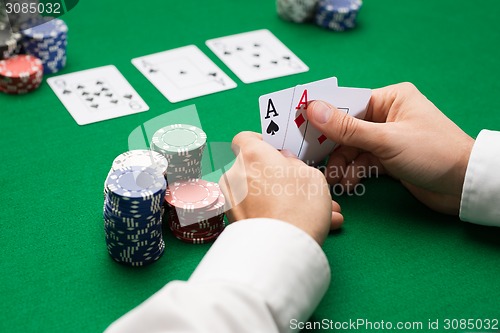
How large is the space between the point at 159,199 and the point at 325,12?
1750 millimetres

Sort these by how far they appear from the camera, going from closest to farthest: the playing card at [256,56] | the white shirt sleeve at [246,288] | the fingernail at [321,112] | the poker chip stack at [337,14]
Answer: the white shirt sleeve at [246,288]
the fingernail at [321,112]
the playing card at [256,56]
the poker chip stack at [337,14]

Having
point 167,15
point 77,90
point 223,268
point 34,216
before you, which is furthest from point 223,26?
point 223,268

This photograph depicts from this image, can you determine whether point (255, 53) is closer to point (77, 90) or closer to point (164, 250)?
point (77, 90)

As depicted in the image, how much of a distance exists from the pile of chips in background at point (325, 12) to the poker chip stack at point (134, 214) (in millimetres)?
1642

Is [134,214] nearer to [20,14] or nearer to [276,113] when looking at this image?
[276,113]

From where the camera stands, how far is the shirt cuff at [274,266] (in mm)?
1444

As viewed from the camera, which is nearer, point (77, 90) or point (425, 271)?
point (425, 271)

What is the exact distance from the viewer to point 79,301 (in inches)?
68.8

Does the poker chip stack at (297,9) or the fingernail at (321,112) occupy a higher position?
the fingernail at (321,112)

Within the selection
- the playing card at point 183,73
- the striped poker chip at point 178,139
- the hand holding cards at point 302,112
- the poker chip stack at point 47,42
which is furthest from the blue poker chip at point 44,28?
the hand holding cards at point 302,112

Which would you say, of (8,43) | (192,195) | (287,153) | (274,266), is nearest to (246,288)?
(274,266)

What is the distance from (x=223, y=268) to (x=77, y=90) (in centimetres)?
154

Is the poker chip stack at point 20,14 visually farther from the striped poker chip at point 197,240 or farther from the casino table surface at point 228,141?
the striped poker chip at point 197,240

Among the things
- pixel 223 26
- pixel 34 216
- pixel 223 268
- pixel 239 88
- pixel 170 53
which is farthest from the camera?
pixel 223 26
